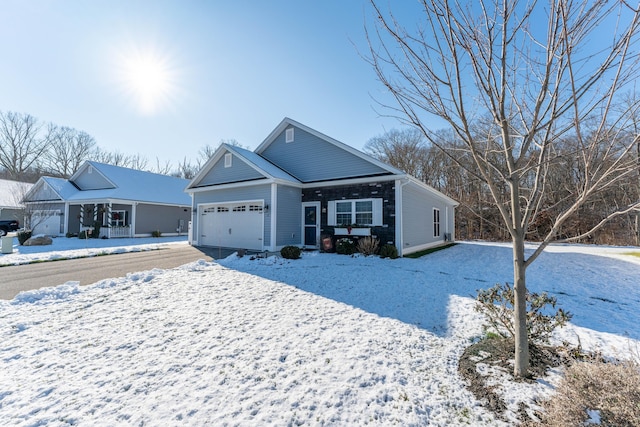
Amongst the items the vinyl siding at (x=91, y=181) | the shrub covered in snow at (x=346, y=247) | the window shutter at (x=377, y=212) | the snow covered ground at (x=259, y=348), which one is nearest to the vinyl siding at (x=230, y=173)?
the shrub covered in snow at (x=346, y=247)

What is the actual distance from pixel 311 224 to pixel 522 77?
10.5 meters

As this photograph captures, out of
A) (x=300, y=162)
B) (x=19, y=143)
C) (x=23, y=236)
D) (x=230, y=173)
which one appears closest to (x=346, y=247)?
(x=300, y=162)

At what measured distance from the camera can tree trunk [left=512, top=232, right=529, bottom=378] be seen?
272cm

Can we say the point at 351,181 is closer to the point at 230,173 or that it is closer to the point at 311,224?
the point at 311,224

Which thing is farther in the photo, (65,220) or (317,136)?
(65,220)

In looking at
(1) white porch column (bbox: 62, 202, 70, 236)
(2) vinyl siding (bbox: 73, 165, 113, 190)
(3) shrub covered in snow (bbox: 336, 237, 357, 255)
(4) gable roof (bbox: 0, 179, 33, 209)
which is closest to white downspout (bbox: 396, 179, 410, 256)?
(3) shrub covered in snow (bbox: 336, 237, 357, 255)

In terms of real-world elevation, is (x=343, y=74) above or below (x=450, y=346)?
above

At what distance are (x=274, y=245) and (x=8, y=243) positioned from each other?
448 inches

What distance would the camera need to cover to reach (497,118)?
2639 millimetres

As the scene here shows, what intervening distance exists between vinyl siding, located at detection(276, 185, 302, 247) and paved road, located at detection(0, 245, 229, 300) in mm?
2629

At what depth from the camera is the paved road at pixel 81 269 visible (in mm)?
6613

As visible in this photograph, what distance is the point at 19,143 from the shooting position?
3491cm

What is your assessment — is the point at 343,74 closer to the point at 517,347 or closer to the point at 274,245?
the point at 517,347

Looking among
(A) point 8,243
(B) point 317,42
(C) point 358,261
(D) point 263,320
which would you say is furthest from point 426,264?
(A) point 8,243
